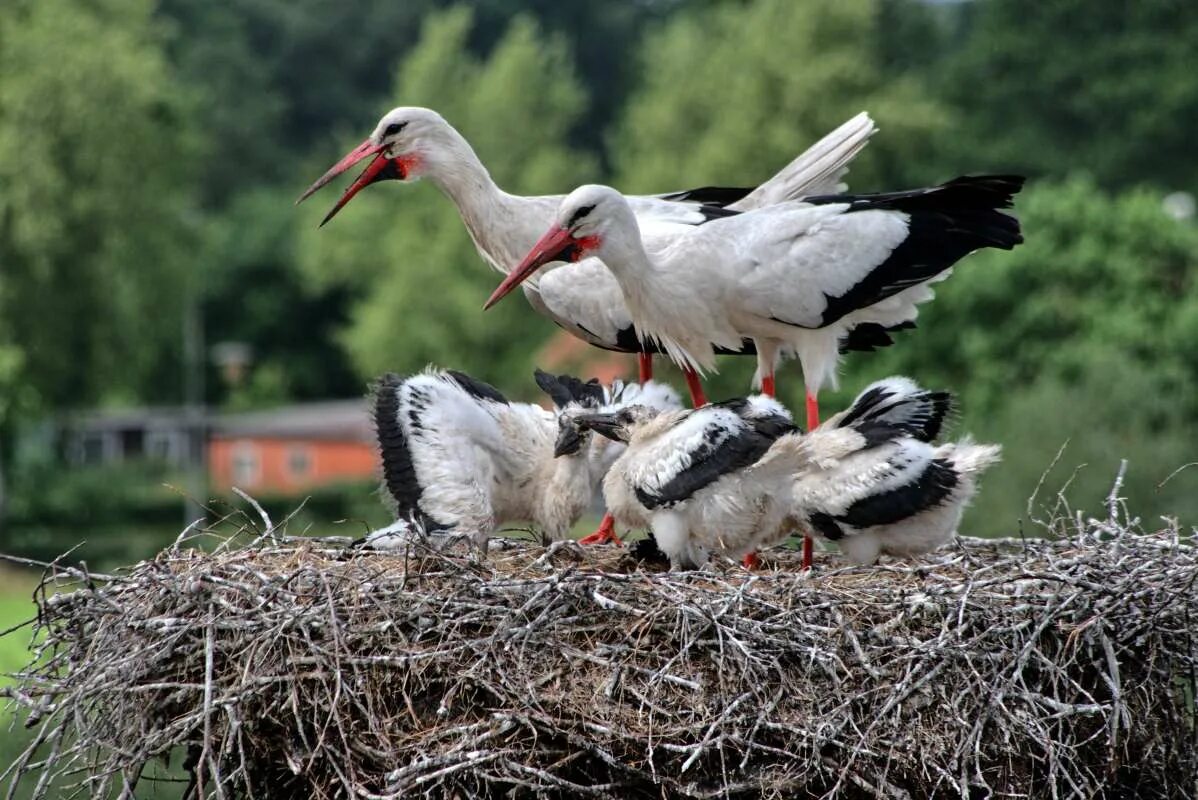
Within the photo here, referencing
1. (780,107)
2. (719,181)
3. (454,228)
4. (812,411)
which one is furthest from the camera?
(454,228)

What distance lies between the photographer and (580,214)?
7.92m

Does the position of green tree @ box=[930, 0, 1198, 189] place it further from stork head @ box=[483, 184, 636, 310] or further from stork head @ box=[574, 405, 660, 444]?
stork head @ box=[574, 405, 660, 444]

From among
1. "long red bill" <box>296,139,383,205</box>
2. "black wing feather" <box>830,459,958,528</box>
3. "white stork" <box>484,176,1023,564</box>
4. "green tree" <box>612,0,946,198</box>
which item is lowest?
"black wing feather" <box>830,459,958,528</box>

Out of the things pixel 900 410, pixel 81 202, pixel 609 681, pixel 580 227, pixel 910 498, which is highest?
pixel 81 202

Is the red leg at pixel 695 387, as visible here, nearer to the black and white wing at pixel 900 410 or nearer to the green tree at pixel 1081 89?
the black and white wing at pixel 900 410

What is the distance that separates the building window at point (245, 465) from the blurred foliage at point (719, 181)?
10.3 feet

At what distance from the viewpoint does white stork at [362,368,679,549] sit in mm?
7672

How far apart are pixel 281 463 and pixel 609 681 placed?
41993 millimetres

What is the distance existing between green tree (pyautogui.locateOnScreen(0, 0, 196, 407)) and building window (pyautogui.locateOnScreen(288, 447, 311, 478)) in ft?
37.9

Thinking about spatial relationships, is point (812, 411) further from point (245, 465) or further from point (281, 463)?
point (245, 465)

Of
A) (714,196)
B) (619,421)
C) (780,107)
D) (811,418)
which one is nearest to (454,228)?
(780,107)

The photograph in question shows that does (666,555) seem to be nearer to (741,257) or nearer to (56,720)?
(741,257)

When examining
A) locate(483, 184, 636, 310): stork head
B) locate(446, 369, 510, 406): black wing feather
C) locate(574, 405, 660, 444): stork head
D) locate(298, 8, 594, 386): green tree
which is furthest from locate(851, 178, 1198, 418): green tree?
locate(574, 405, 660, 444): stork head

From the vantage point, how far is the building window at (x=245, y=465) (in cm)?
4791
